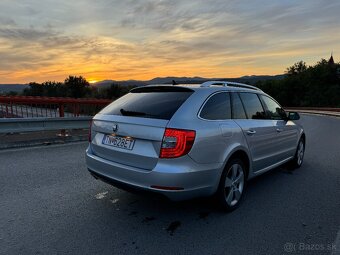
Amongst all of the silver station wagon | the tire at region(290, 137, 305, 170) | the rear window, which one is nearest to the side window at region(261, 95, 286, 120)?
the silver station wagon

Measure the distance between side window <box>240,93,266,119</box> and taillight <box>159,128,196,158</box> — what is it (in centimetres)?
164

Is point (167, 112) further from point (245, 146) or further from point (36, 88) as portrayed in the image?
point (36, 88)

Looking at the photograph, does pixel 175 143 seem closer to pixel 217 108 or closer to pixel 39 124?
pixel 217 108

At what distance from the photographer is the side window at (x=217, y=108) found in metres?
4.07

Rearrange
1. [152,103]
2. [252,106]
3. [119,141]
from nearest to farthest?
[119,141] → [152,103] → [252,106]

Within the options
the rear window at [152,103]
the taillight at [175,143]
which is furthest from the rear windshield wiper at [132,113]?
the taillight at [175,143]

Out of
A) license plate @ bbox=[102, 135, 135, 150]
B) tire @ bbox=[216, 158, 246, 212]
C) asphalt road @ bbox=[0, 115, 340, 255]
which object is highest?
license plate @ bbox=[102, 135, 135, 150]

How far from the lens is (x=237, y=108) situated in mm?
4695

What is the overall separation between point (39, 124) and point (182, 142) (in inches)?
269

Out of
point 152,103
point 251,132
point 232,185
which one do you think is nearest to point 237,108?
point 251,132

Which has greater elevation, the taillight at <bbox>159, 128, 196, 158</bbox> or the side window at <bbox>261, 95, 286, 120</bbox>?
the side window at <bbox>261, 95, 286, 120</bbox>

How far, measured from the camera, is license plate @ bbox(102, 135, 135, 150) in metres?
3.91

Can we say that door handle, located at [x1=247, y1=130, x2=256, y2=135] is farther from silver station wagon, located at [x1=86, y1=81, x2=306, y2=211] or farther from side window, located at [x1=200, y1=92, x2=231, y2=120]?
side window, located at [x1=200, y1=92, x2=231, y2=120]

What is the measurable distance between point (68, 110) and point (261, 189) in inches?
313
